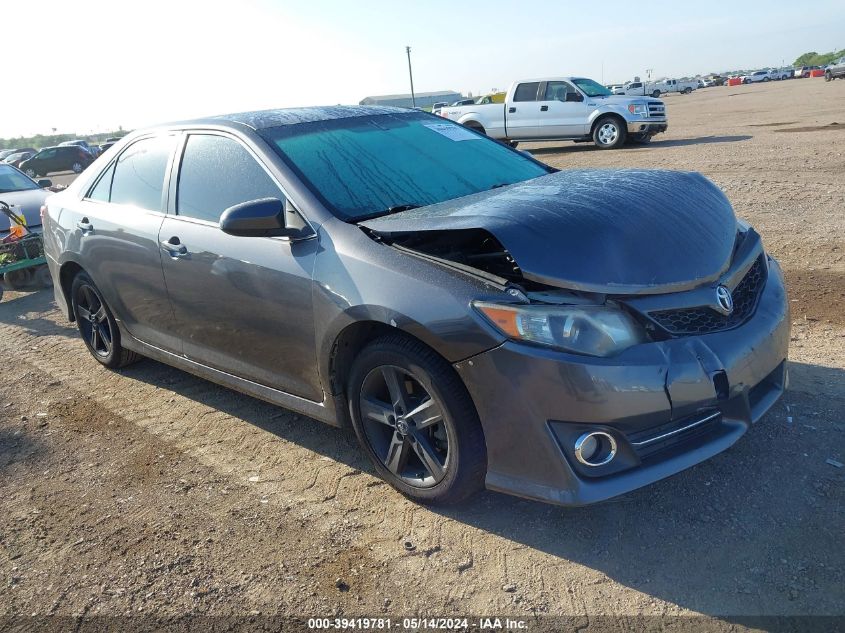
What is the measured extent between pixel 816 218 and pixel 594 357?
601 centimetres

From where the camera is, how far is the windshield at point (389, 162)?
3533mm

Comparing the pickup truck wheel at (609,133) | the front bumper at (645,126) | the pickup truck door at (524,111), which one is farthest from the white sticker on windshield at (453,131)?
the pickup truck door at (524,111)

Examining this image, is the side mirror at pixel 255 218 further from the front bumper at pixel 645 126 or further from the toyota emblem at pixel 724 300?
the front bumper at pixel 645 126

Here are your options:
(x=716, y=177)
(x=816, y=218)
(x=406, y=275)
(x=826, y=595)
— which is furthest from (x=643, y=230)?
(x=716, y=177)

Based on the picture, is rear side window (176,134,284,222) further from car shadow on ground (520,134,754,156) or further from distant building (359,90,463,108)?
distant building (359,90,463,108)

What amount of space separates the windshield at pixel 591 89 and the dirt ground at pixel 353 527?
1391 centimetres

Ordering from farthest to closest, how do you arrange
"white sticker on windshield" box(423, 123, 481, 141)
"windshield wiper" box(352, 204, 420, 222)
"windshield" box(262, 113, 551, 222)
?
"white sticker on windshield" box(423, 123, 481, 141) → "windshield" box(262, 113, 551, 222) → "windshield wiper" box(352, 204, 420, 222)

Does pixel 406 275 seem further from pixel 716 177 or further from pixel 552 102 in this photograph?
pixel 552 102

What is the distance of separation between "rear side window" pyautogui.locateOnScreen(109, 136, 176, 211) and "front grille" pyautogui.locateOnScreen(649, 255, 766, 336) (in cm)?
296

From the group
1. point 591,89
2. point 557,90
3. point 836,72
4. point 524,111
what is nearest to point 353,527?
point 557,90

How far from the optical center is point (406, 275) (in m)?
2.91

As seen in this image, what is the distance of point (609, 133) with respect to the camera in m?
17.2

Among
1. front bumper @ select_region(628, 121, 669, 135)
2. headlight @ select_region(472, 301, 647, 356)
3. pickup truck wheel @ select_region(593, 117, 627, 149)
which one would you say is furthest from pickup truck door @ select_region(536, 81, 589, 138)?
headlight @ select_region(472, 301, 647, 356)

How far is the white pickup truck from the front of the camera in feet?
55.0
